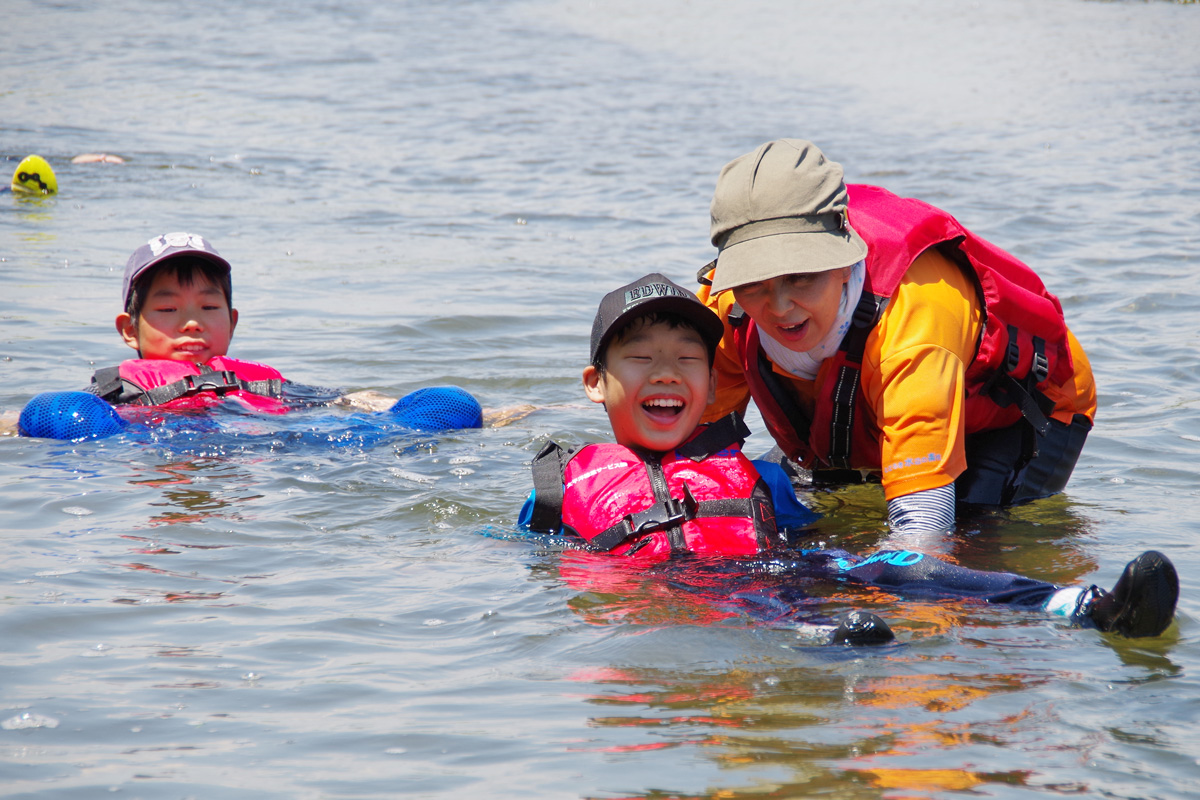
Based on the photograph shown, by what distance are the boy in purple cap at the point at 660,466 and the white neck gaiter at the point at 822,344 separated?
9.7 inches

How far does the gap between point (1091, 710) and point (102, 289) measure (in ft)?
27.2

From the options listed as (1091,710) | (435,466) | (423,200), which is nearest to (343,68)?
(423,200)

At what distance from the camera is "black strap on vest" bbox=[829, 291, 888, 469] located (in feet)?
13.5

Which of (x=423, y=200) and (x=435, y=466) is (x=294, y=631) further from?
(x=423, y=200)

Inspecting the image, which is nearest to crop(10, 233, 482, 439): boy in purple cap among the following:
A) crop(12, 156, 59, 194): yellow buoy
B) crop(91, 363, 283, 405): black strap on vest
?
crop(91, 363, 283, 405): black strap on vest

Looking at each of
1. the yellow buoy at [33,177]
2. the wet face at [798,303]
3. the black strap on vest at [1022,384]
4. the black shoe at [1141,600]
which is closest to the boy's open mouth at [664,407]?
the wet face at [798,303]

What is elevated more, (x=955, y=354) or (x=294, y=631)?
(x=955, y=354)

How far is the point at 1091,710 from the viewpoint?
3.14 metres

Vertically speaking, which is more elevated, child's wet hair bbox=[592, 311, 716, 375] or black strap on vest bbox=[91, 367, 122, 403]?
child's wet hair bbox=[592, 311, 716, 375]

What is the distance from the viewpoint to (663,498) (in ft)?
14.6

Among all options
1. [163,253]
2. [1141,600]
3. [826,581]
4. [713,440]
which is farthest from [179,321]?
[1141,600]

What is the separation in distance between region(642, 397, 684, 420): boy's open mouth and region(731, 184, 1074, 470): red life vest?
1.08 feet

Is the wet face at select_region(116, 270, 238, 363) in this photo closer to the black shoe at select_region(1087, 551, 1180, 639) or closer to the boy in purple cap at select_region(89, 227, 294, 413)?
the boy in purple cap at select_region(89, 227, 294, 413)

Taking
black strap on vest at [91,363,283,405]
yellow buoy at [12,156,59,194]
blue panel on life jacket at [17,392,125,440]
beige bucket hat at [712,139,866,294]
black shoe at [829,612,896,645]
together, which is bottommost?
black shoe at [829,612,896,645]
